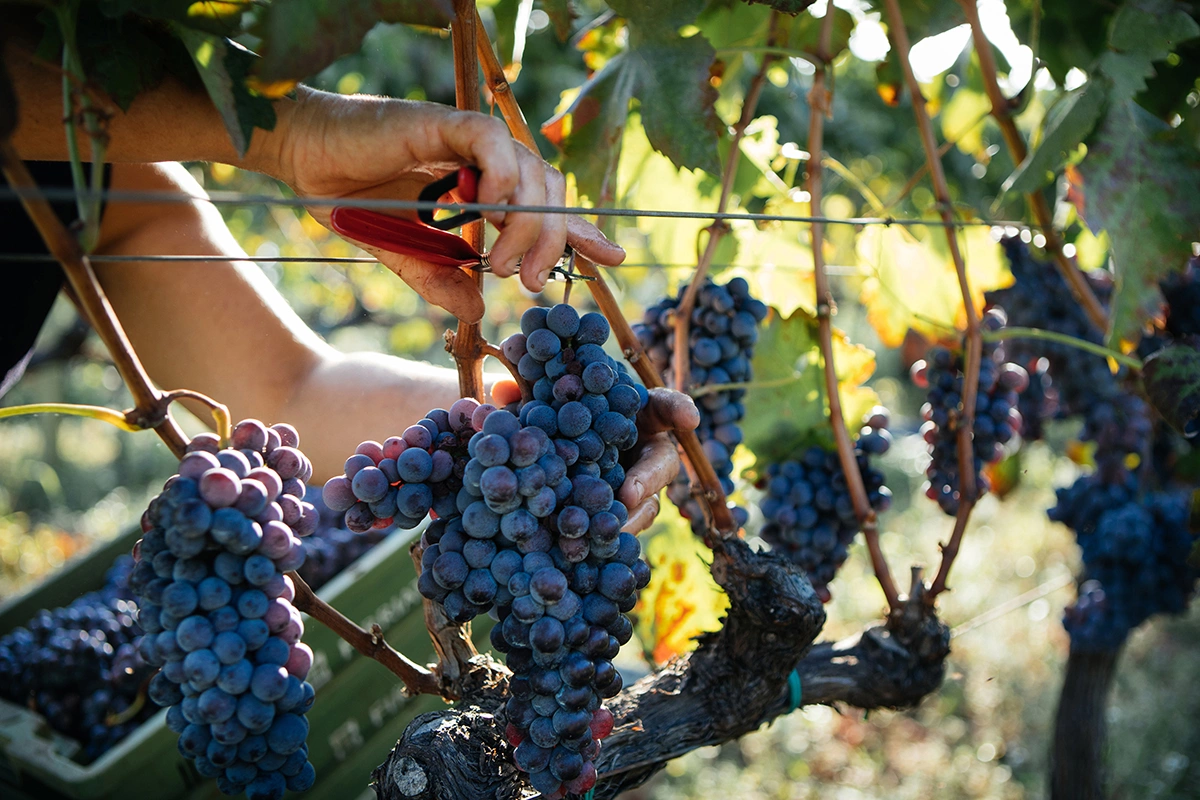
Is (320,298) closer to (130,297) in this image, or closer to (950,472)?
(130,297)

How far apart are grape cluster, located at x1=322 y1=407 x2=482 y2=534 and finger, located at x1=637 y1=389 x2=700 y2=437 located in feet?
0.57

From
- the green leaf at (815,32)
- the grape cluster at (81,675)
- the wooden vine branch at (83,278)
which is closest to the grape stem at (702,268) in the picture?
the green leaf at (815,32)

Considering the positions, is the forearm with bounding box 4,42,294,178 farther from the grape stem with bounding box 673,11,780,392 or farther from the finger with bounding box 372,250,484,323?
the grape stem with bounding box 673,11,780,392

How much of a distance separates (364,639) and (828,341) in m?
0.76

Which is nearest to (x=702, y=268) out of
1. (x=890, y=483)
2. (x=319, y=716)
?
(x=319, y=716)

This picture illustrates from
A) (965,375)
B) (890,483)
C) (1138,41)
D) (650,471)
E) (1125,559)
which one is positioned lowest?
(890,483)

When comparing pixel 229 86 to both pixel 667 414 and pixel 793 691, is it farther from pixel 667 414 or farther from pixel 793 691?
pixel 793 691

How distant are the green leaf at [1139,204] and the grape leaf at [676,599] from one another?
2.08 feet

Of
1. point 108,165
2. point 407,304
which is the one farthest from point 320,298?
point 108,165

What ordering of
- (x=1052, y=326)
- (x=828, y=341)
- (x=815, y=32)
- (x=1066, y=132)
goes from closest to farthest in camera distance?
(x=1066, y=132), (x=828, y=341), (x=815, y=32), (x=1052, y=326)

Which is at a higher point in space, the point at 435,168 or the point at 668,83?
the point at 668,83

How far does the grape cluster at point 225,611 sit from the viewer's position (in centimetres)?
62

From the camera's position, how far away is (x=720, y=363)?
46.4 inches

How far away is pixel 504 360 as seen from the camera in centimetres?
76
